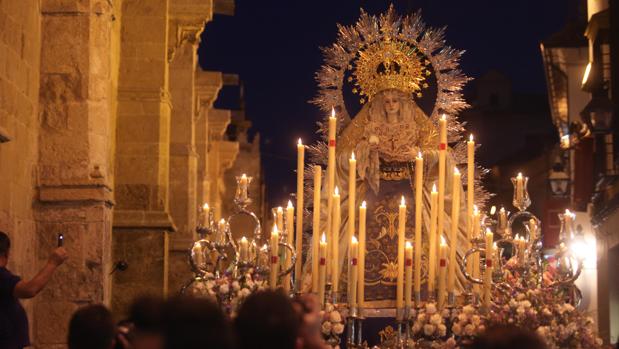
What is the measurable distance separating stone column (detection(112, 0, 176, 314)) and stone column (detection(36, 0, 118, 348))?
423 centimetres

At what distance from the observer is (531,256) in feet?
38.9

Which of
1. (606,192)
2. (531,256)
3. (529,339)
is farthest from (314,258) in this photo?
(606,192)

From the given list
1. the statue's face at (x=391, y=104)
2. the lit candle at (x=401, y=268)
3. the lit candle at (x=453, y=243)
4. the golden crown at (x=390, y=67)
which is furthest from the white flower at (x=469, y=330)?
the golden crown at (x=390, y=67)

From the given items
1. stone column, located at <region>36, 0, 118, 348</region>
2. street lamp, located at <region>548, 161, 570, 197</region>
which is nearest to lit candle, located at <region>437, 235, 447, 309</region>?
stone column, located at <region>36, 0, 118, 348</region>

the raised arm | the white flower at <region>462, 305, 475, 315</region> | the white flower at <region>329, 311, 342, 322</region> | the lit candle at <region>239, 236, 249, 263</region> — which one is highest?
the lit candle at <region>239, 236, 249, 263</region>

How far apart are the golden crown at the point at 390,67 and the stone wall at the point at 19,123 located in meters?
2.92

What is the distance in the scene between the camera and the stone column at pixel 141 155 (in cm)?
1745

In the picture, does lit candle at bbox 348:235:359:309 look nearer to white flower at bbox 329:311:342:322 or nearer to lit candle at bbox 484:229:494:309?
white flower at bbox 329:311:342:322

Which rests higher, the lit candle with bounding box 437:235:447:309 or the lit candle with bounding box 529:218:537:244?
the lit candle with bounding box 529:218:537:244

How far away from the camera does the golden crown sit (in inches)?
543

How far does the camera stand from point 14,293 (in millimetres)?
9328

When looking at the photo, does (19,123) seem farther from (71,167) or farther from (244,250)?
(244,250)

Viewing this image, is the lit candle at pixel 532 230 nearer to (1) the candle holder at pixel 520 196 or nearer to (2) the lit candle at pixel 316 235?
(1) the candle holder at pixel 520 196

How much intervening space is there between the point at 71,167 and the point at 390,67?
3.02 m
